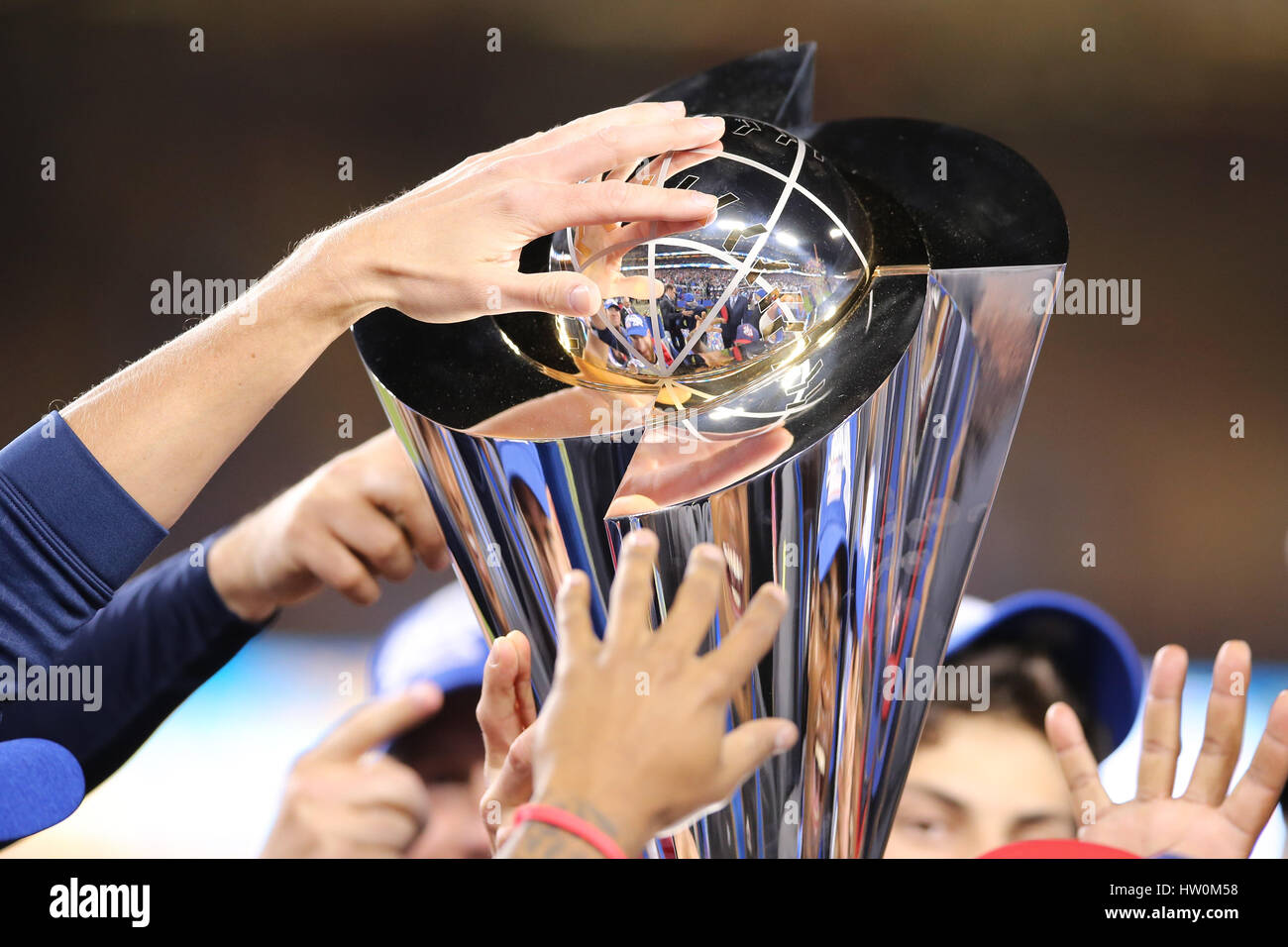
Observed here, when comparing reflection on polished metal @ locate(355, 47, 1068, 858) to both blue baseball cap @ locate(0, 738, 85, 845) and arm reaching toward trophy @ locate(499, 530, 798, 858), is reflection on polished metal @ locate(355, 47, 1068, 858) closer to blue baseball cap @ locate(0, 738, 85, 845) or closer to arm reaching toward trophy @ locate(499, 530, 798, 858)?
arm reaching toward trophy @ locate(499, 530, 798, 858)

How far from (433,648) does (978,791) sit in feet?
2.30

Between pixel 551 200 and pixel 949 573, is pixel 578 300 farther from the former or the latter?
pixel 949 573

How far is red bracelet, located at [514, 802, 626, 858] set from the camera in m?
0.91

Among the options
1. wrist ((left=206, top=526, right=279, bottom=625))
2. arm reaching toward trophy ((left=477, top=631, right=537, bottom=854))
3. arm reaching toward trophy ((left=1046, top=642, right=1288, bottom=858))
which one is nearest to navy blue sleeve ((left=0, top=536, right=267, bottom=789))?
wrist ((left=206, top=526, right=279, bottom=625))

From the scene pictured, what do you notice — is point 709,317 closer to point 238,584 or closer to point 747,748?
point 747,748

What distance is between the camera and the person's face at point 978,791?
52.1 inches

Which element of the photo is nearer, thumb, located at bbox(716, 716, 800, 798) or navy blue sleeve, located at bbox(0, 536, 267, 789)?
thumb, located at bbox(716, 716, 800, 798)

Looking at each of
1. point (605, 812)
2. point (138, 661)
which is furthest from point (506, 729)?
point (138, 661)

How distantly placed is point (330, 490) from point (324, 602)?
0.16 metres

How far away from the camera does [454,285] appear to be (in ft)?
3.55

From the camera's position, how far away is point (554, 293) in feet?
3.37

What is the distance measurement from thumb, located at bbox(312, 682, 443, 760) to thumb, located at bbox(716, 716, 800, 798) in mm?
603
